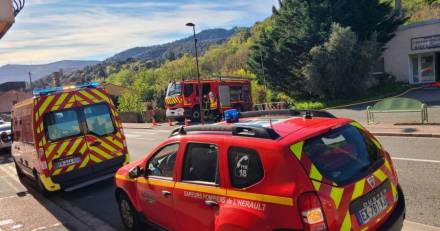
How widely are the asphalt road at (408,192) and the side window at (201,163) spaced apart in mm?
2736

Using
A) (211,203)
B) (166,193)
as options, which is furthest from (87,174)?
(211,203)

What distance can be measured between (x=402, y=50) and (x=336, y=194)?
1352 inches

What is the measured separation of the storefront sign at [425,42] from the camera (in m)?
32.8

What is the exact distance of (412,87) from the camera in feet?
107

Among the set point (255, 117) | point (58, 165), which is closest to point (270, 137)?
point (255, 117)

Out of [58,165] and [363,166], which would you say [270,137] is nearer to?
[363,166]

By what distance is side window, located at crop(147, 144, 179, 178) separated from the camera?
5267mm

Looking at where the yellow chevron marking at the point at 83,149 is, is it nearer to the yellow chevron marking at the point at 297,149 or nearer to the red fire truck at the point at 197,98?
the yellow chevron marking at the point at 297,149

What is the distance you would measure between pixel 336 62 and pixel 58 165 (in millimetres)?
23885

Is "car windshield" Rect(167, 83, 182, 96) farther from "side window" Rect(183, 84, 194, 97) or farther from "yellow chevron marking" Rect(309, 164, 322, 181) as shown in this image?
"yellow chevron marking" Rect(309, 164, 322, 181)

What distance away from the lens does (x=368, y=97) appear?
1206 inches

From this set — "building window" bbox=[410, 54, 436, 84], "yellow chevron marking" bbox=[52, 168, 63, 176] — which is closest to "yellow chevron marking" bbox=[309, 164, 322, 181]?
"yellow chevron marking" bbox=[52, 168, 63, 176]

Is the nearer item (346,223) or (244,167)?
(346,223)

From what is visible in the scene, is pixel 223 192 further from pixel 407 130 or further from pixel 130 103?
pixel 130 103
